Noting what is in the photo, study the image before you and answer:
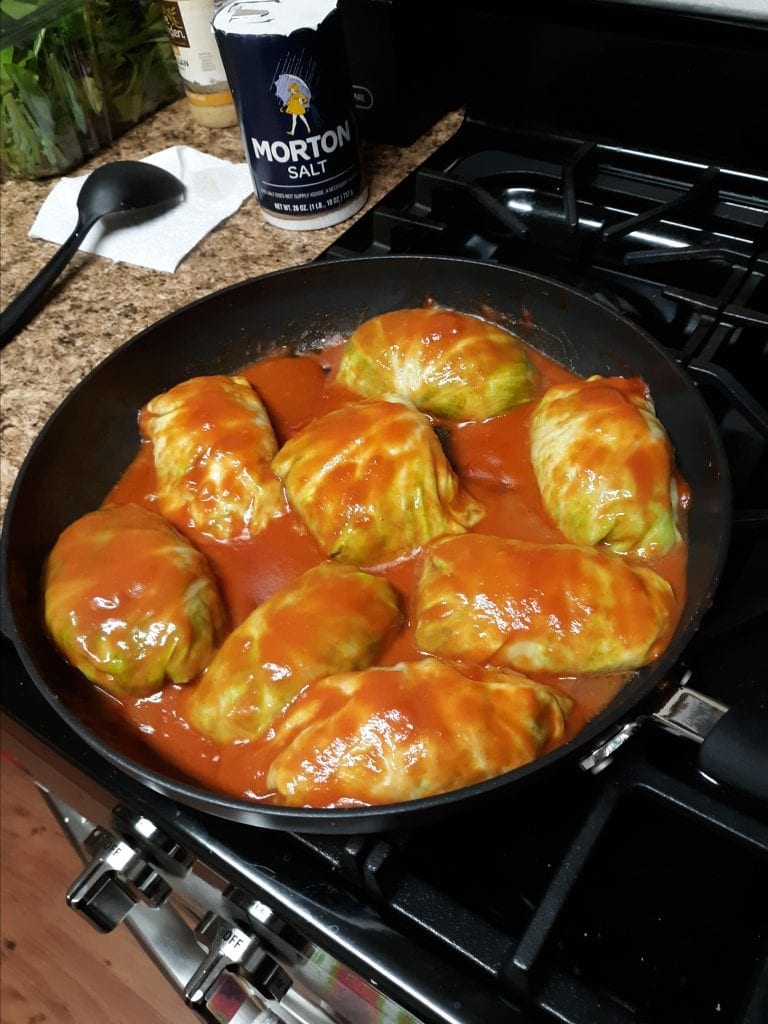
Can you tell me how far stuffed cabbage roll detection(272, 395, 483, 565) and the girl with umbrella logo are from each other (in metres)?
0.66

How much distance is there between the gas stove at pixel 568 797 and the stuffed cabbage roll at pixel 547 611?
0.07m

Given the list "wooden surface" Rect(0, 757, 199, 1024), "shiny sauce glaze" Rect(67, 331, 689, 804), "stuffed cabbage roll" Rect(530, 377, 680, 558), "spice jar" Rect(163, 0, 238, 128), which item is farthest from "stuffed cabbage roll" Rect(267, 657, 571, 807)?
"spice jar" Rect(163, 0, 238, 128)

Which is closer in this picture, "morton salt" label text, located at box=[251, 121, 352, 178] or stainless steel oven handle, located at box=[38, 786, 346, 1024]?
stainless steel oven handle, located at box=[38, 786, 346, 1024]

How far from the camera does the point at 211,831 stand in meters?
0.98

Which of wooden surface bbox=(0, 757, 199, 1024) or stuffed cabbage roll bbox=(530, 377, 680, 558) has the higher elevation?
stuffed cabbage roll bbox=(530, 377, 680, 558)

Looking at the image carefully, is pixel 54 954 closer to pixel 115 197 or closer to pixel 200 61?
pixel 115 197

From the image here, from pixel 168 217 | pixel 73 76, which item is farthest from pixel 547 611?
pixel 73 76

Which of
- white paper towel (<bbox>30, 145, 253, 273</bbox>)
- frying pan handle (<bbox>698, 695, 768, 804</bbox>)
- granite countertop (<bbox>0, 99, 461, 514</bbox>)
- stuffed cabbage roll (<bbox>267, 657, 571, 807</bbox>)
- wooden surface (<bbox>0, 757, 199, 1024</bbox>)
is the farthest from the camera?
wooden surface (<bbox>0, 757, 199, 1024</bbox>)

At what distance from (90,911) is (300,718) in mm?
472

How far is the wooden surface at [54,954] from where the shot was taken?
2037 millimetres

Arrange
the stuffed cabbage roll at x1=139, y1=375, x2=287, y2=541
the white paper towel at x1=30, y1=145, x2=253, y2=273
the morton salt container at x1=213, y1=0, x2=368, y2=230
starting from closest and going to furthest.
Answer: the stuffed cabbage roll at x1=139, y1=375, x2=287, y2=541, the morton salt container at x1=213, y1=0, x2=368, y2=230, the white paper towel at x1=30, y1=145, x2=253, y2=273

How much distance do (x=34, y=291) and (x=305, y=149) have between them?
60cm

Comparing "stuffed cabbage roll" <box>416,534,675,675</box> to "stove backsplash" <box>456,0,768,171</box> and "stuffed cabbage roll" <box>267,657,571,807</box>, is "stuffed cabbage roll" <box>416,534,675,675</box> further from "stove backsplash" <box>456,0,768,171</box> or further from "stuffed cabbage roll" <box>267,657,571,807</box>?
"stove backsplash" <box>456,0,768,171</box>

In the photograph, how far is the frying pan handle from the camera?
0.76 metres
